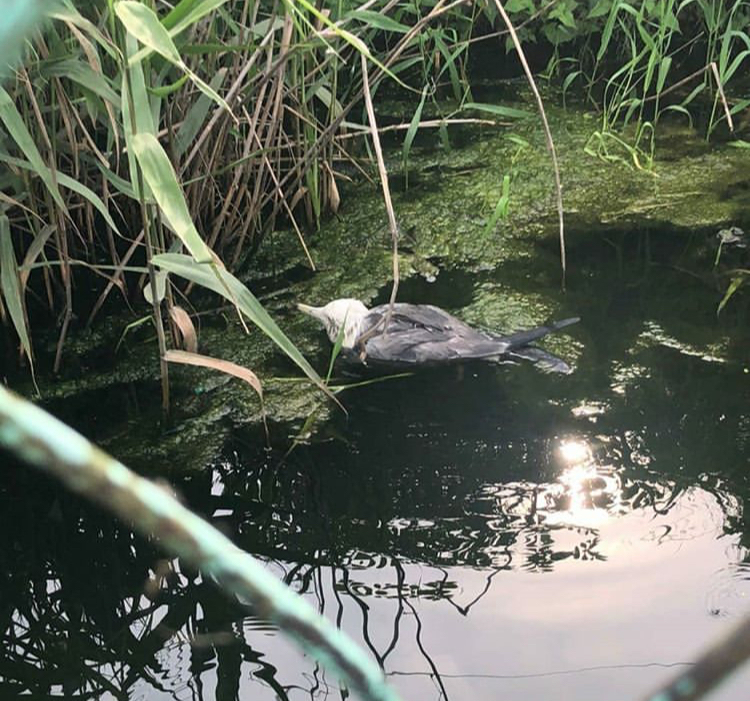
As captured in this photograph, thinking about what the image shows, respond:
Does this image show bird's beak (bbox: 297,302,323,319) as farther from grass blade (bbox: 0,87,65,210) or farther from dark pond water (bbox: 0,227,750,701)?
grass blade (bbox: 0,87,65,210)

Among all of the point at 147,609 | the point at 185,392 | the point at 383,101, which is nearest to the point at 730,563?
the point at 147,609

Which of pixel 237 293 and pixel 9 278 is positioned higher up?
pixel 9 278

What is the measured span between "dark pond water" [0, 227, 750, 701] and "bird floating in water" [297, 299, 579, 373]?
0.04 m

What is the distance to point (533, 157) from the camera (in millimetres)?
2740

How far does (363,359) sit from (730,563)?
846 millimetres

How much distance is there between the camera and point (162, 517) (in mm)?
122

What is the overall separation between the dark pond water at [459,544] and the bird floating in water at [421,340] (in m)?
0.04

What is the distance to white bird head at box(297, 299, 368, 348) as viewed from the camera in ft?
6.22

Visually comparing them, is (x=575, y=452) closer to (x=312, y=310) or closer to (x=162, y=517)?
(x=312, y=310)

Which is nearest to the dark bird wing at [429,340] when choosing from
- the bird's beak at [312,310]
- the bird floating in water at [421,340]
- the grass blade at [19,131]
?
the bird floating in water at [421,340]

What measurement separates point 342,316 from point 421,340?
168mm

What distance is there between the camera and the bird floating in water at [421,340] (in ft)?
6.17

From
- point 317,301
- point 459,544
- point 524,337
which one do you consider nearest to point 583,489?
point 459,544

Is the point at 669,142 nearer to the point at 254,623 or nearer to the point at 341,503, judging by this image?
the point at 341,503
